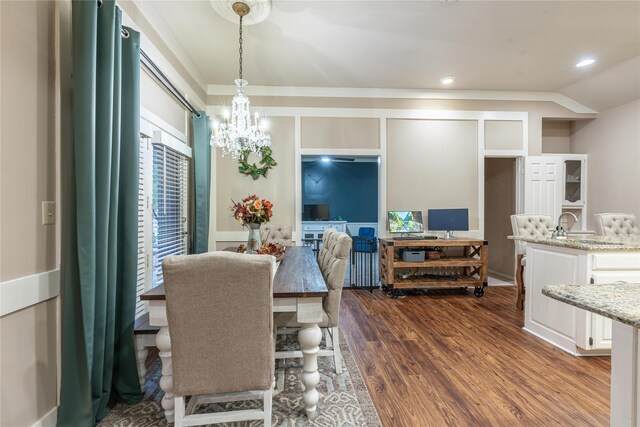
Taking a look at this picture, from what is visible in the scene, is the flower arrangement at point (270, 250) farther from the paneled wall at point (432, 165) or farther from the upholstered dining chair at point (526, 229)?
the upholstered dining chair at point (526, 229)

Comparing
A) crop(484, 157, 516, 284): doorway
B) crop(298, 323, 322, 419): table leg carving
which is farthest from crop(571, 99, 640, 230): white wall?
crop(298, 323, 322, 419): table leg carving

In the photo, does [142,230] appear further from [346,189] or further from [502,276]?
[346,189]

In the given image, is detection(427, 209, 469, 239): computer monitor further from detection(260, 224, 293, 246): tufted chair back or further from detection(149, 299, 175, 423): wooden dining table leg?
detection(149, 299, 175, 423): wooden dining table leg

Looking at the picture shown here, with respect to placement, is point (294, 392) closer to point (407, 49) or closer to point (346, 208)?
point (407, 49)

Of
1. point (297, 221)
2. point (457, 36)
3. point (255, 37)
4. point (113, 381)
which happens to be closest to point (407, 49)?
point (457, 36)

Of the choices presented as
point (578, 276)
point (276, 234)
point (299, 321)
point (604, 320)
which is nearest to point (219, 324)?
point (299, 321)

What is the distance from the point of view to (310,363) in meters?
1.73

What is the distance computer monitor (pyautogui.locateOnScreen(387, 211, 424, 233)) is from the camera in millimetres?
4387

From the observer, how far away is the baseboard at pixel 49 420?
1.52 m

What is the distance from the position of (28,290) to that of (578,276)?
11.8ft

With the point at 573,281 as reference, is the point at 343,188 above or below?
above

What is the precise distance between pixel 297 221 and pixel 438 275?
224 cm

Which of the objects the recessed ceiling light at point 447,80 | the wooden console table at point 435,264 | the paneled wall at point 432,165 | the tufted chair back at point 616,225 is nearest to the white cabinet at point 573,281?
the wooden console table at point 435,264

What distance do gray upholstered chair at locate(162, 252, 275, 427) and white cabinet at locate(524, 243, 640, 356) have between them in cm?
249
